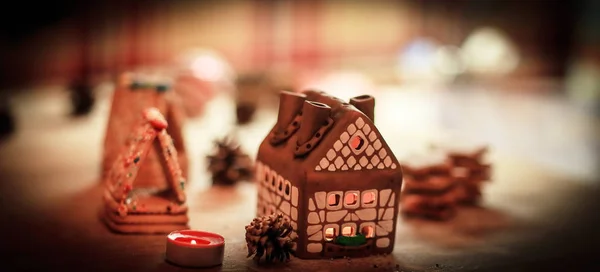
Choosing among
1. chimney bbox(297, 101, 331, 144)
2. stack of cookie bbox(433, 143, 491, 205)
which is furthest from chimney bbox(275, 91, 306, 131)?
stack of cookie bbox(433, 143, 491, 205)

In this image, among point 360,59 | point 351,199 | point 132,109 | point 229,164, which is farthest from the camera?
point 360,59

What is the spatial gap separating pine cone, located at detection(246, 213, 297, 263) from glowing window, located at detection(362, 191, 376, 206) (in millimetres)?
672

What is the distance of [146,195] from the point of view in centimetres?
846

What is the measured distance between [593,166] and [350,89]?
3609mm

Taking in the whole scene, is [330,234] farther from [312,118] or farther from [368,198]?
[312,118]

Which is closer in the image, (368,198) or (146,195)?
(368,198)

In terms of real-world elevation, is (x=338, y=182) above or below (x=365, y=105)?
below

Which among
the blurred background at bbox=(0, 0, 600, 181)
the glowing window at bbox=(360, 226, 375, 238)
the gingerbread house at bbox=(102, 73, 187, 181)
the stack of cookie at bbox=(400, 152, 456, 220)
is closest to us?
the glowing window at bbox=(360, 226, 375, 238)

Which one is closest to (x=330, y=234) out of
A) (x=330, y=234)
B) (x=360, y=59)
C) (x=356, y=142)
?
(x=330, y=234)

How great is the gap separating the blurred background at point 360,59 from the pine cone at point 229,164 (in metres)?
2.76

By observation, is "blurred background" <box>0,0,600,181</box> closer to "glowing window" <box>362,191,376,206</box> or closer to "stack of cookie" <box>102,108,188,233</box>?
"stack of cookie" <box>102,108,188,233</box>

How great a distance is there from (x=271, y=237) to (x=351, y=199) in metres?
0.75

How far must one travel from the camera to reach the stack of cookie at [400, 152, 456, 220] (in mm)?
9398

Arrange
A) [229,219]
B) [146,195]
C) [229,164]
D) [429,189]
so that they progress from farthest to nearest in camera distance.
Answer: [229,164] → [429,189] → [229,219] → [146,195]
